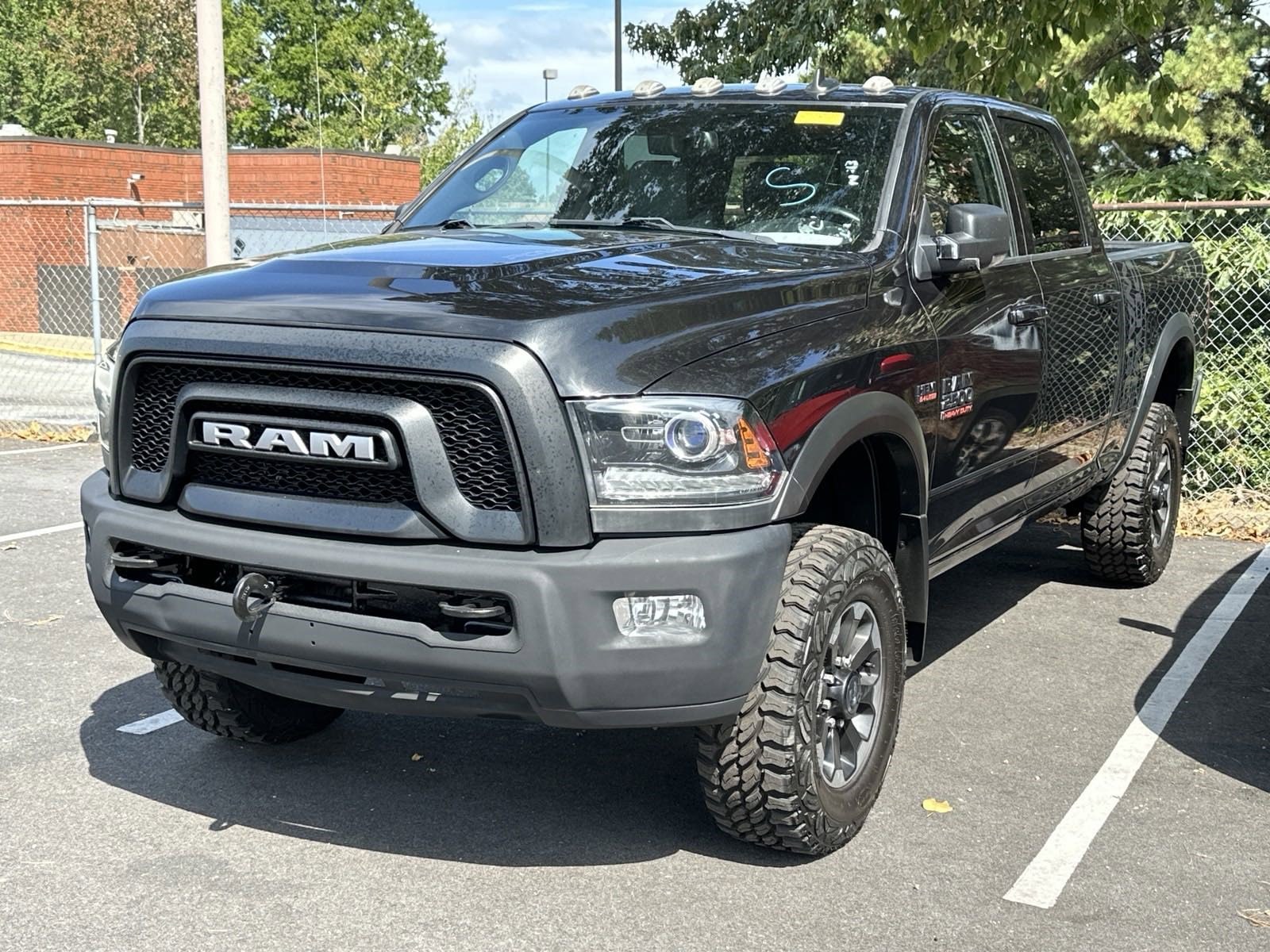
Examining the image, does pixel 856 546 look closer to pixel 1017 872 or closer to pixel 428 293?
pixel 1017 872

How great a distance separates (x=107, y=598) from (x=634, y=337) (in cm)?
152

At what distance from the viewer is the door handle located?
15.9 ft

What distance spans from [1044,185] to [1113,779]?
2.42 metres

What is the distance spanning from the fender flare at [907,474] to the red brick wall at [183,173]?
90.2 ft

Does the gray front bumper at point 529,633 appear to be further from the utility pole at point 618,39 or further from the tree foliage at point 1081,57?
the utility pole at point 618,39

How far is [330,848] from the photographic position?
385cm

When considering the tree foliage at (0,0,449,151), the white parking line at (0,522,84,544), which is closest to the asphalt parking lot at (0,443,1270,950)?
the white parking line at (0,522,84,544)

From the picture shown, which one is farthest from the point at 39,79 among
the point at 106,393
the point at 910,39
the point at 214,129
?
the point at 106,393

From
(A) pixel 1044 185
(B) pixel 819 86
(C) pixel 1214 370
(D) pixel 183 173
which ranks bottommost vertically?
(C) pixel 1214 370

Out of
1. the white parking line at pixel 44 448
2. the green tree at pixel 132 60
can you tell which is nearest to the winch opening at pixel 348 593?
the white parking line at pixel 44 448

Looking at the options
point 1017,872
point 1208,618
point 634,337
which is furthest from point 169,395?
point 1208,618

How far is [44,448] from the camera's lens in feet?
34.9

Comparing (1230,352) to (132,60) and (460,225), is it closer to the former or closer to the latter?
(460,225)

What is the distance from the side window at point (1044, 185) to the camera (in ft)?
17.9
